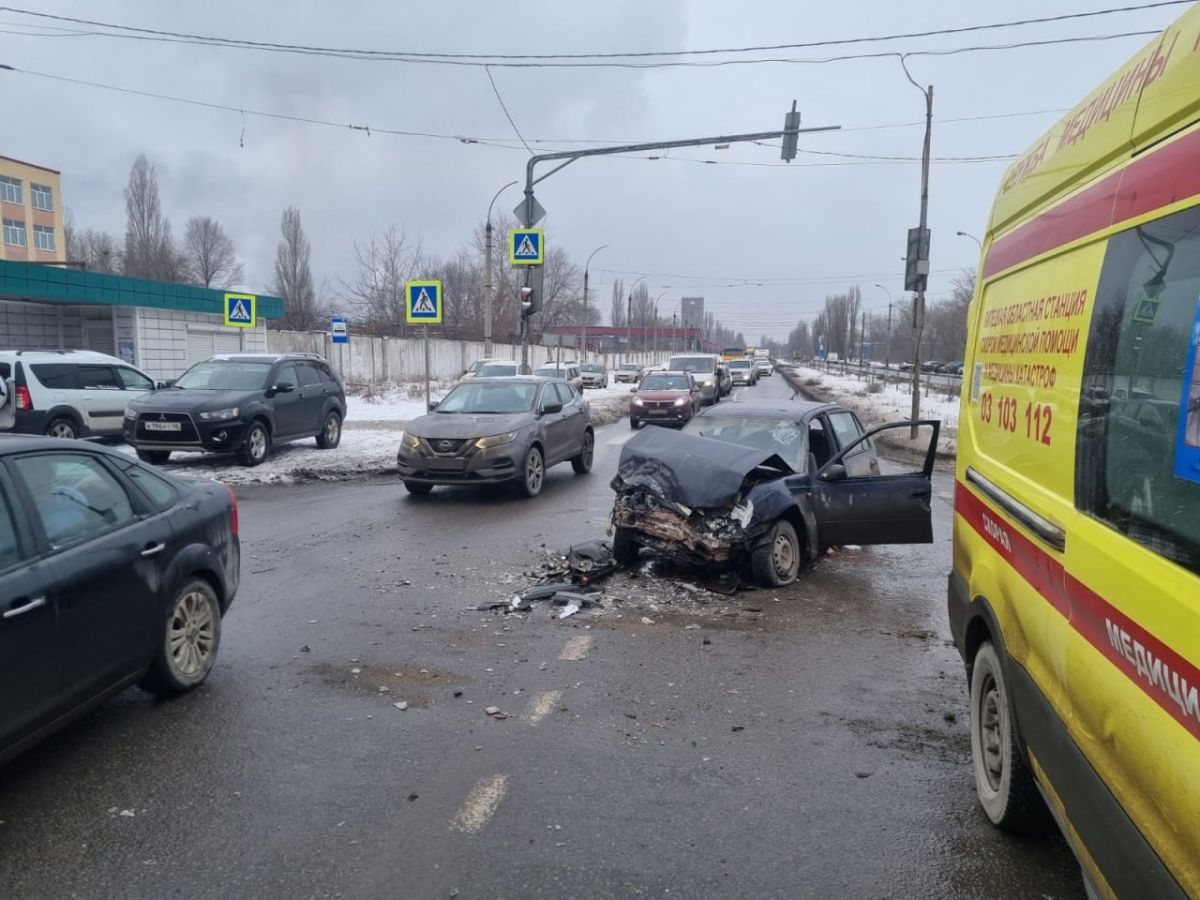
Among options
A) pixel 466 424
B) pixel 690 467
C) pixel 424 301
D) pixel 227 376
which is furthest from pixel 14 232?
pixel 690 467

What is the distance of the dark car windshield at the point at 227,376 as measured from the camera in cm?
1423

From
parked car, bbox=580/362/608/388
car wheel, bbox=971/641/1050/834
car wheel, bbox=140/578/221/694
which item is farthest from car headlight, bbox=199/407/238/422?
parked car, bbox=580/362/608/388

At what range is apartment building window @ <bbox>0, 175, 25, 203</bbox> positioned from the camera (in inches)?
2603

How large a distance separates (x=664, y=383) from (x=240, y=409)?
541 inches

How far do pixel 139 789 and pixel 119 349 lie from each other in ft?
86.2

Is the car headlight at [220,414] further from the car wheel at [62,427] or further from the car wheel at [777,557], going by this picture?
the car wheel at [777,557]

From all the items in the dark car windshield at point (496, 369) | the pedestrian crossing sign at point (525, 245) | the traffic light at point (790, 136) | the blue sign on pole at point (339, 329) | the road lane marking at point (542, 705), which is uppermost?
the traffic light at point (790, 136)

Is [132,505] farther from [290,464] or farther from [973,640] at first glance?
[290,464]

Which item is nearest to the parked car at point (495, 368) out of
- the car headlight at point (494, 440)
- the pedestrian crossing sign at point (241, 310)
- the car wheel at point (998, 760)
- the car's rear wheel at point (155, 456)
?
the pedestrian crossing sign at point (241, 310)

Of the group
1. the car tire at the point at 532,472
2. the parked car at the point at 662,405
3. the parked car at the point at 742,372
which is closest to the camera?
the car tire at the point at 532,472

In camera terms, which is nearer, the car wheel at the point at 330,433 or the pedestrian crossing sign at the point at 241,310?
the car wheel at the point at 330,433

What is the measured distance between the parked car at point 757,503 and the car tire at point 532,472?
3957 millimetres

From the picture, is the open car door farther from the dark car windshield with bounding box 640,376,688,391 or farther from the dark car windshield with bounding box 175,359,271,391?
the dark car windshield with bounding box 640,376,688,391

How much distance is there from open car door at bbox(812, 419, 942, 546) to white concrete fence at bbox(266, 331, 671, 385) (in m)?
24.6
